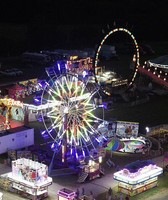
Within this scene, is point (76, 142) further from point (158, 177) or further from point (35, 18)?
point (35, 18)

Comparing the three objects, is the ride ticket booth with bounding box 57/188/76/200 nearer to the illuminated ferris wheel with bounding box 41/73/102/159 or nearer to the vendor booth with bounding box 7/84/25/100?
the illuminated ferris wheel with bounding box 41/73/102/159

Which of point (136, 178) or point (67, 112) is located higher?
point (67, 112)

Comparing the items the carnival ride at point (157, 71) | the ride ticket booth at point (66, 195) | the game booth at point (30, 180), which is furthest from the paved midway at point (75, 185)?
the carnival ride at point (157, 71)

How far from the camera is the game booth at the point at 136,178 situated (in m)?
33.9

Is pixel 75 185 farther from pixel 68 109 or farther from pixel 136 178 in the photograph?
pixel 68 109

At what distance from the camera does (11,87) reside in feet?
184

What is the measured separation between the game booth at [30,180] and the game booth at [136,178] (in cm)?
477

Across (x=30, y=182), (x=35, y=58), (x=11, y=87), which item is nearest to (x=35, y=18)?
(x=35, y=58)

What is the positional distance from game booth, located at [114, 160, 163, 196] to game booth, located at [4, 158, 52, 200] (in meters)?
4.77

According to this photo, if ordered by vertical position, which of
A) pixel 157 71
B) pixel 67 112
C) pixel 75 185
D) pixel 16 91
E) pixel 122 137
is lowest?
pixel 75 185

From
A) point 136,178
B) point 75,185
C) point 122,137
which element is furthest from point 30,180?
point 122,137

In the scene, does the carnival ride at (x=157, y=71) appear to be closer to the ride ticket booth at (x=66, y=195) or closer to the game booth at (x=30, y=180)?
the game booth at (x=30, y=180)

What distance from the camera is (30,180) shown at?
33250 millimetres

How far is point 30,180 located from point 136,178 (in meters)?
6.86
